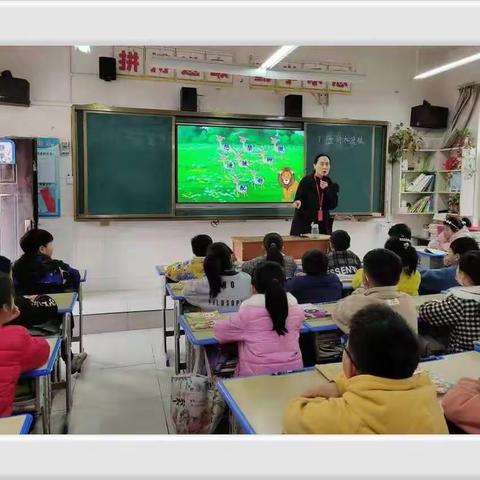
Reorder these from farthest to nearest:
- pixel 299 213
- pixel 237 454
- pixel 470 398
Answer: pixel 299 213 → pixel 470 398 → pixel 237 454

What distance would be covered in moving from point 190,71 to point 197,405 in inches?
195

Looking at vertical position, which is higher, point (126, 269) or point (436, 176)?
point (436, 176)

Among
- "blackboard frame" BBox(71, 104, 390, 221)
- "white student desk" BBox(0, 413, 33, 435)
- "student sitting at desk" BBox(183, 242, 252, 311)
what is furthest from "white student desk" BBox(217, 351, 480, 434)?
"blackboard frame" BBox(71, 104, 390, 221)

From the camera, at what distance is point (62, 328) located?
3.12 meters

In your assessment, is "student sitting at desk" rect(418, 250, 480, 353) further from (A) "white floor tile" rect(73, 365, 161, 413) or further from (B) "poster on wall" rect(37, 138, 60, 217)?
(B) "poster on wall" rect(37, 138, 60, 217)

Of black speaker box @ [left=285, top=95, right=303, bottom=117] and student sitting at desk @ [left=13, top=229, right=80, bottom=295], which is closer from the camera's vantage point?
student sitting at desk @ [left=13, top=229, right=80, bottom=295]

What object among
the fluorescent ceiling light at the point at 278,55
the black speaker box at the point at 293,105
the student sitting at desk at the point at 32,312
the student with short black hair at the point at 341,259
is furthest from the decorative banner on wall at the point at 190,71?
the student sitting at desk at the point at 32,312

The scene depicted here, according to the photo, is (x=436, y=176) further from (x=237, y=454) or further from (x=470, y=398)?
(x=237, y=454)

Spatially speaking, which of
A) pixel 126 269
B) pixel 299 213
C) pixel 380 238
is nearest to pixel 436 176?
pixel 380 238

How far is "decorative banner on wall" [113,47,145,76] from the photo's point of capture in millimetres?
6066

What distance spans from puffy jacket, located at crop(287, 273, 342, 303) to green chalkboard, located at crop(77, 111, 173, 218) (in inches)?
135

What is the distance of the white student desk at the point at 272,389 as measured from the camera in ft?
5.41

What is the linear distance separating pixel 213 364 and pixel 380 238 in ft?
17.2

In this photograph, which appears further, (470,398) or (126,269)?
(126,269)
